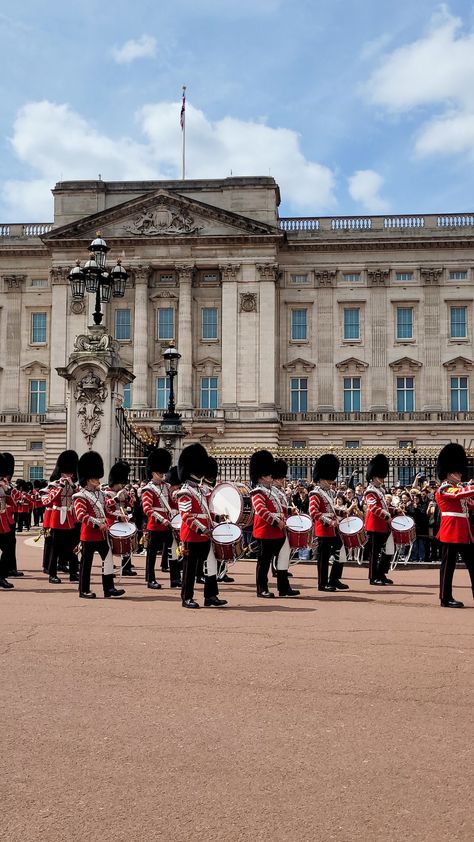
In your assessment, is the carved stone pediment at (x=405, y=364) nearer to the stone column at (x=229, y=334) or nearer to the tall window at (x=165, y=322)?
the stone column at (x=229, y=334)

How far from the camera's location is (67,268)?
44844 mm

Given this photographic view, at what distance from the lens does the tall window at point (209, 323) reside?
45.3 m

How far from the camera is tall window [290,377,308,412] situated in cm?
4534

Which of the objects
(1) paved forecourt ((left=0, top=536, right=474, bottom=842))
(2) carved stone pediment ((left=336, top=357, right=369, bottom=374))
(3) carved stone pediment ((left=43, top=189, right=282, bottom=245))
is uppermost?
(3) carved stone pediment ((left=43, top=189, right=282, bottom=245))

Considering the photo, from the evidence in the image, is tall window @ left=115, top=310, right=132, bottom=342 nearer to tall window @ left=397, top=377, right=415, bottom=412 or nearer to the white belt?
tall window @ left=397, top=377, right=415, bottom=412

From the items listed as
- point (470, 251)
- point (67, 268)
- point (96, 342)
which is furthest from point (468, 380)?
point (96, 342)

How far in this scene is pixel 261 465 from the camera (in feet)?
39.5

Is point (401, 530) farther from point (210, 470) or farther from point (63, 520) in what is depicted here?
point (63, 520)

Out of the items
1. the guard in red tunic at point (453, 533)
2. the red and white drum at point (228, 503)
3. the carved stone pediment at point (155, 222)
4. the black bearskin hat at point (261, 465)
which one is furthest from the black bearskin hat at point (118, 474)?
the carved stone pediment at point (155, 222)

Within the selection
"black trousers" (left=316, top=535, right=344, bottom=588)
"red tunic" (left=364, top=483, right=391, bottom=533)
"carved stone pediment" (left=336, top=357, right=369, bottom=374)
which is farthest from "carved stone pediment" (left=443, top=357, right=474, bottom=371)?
"black trousers" (left=316, top=535, right=344, bottom=588)

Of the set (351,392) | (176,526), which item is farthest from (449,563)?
(351,392)

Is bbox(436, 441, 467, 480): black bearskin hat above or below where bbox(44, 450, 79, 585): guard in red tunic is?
above

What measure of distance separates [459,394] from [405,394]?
264cm

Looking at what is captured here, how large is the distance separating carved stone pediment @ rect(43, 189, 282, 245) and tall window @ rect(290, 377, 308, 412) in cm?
758
